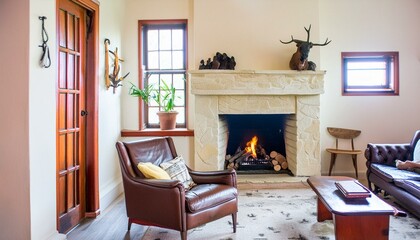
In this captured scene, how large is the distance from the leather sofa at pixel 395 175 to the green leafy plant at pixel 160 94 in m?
2.86

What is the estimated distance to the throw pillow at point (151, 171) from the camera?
2695 mm

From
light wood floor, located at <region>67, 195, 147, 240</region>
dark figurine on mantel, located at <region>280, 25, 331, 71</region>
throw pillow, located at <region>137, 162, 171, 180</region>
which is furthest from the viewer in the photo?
dark figurine on mantel, located at <region>280, 25, 331, 71</region>

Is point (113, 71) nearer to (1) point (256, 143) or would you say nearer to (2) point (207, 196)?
(2) point (207, 196)

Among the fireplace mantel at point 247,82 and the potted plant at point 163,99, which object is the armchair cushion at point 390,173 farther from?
the potted plant at point 163,99

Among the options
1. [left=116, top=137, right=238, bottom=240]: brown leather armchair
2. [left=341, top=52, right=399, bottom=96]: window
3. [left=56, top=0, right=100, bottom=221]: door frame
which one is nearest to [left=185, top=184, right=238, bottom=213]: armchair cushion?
[left=116, top=137, right=238, bottom=240]: brown leather armchair

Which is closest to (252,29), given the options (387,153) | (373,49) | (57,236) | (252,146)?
(252,146)

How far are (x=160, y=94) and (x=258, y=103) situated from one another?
1.53 meters

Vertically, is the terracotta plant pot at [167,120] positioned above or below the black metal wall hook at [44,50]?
below

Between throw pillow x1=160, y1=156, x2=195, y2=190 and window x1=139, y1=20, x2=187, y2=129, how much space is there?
1846 mm

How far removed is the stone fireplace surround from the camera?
4.27 metres

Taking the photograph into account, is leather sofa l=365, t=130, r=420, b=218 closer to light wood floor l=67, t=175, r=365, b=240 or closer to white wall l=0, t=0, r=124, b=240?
light wood floor l=67, t=175, r=365, b=240

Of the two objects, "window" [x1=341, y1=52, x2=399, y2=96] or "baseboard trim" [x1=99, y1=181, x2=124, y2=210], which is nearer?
"baseboard trim" [x1=99, y1=181, x2=124, y2=210]

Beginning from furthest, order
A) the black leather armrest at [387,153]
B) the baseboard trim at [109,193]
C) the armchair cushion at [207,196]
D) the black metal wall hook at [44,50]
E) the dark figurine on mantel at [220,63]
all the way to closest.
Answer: the dark figurine on mantel at [220,63] < the black leather armrest at [387,153] < the baseboard trim at [109,193] < the armchair cushion at [207,196] < the black metal wall hook at [44,50]

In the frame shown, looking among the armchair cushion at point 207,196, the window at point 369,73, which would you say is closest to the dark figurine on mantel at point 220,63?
the window at point 369,73
